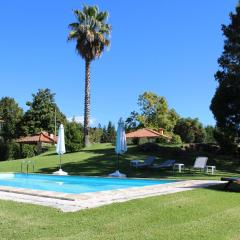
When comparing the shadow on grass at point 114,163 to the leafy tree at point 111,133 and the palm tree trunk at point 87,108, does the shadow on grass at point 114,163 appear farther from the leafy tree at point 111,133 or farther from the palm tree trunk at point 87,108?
the leafy tree at point 111,133

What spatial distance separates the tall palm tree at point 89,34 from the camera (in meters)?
36.7

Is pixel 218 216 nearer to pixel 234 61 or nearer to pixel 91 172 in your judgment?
pixel 91 172

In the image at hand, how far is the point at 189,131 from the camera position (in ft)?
239

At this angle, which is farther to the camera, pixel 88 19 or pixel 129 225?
pixel 88 19

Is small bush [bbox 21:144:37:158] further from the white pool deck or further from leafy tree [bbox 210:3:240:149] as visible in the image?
the white pool deck

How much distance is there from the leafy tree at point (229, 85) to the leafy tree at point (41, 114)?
2955cm

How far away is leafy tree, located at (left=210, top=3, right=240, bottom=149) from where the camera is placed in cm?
2702

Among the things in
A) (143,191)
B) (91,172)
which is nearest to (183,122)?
(91,172)

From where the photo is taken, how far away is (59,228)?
7.05 m

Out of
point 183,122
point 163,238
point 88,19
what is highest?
point 88,19

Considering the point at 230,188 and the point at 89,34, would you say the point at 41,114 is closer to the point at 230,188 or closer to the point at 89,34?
the point at 89,34

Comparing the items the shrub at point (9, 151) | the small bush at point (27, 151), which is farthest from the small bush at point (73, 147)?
the shrub at point (9, 151)

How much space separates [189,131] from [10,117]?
30446mm

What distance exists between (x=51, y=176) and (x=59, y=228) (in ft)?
48.8
